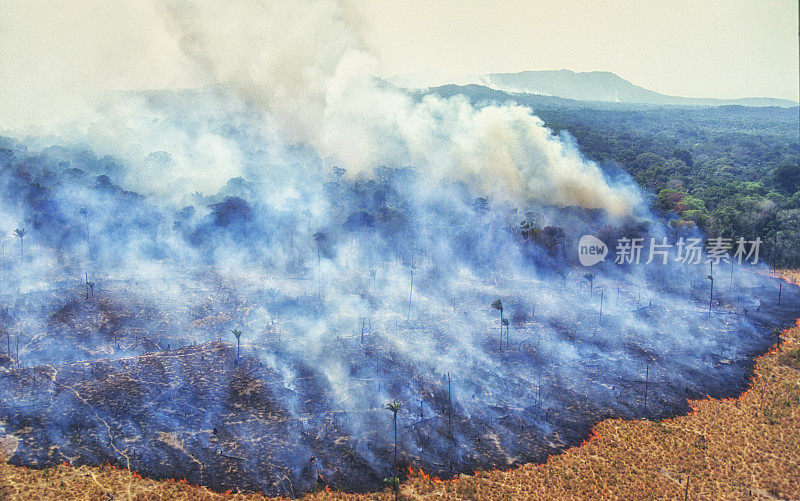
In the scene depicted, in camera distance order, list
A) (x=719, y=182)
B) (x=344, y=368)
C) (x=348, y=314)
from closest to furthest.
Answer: (x=344, y=368) → (x=348, y=314) → (x=719, y=182)

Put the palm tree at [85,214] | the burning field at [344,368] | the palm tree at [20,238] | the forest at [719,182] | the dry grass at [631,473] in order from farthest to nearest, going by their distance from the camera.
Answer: the forest at [719,182] < the palm tree at [85,214] < the palm tree at [20,238] < the burning field at [344,368] < the dry grass at [631,473]

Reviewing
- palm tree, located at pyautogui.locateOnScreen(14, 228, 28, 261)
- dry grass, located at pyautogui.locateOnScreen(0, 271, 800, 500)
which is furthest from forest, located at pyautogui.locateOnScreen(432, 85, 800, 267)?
palm tree, located at pyautogui.locateOnScreen(14, 228, 28, 261)

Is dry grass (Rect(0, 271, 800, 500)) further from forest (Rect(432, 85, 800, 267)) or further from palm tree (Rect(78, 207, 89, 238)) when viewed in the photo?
forest (Rect(432, 85, 800, 267))

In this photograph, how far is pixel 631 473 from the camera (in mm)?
37469

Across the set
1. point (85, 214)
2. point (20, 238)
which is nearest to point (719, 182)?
point (85, 214)

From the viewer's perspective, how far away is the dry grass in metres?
34.9

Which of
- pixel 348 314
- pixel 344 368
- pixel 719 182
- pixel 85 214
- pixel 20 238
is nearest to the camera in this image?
pixel 344 368

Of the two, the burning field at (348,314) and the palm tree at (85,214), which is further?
the palm tree at (85,214)

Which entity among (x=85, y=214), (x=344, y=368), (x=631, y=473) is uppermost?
(x=85, y=214)

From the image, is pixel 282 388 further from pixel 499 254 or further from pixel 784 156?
pixel 784 156

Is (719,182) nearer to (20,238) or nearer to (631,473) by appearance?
(631,473)

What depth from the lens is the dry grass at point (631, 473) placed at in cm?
3491

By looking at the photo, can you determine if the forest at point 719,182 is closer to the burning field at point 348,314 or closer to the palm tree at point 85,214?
the burning field at point 348,314

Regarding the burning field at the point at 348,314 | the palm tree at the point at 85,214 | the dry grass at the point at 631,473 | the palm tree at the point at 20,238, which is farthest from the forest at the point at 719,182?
the palm tree at the point at 20,238
